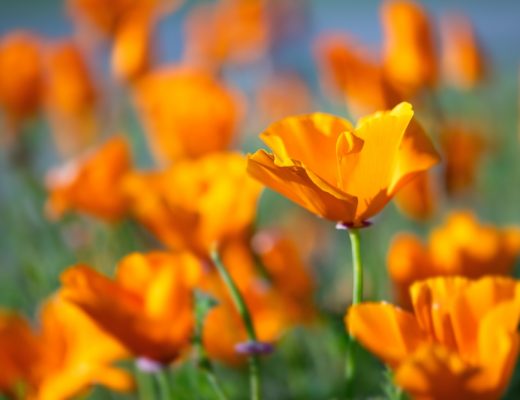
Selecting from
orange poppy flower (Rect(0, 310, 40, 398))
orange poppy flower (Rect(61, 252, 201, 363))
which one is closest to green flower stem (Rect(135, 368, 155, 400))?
orange poppy flower (Rect(0, 310, 40, 398))

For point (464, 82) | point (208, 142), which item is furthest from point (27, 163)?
point (464, 82)

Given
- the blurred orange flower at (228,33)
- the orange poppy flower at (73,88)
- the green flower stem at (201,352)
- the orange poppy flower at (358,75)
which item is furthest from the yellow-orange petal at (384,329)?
the blurred orange flower at (228,33)

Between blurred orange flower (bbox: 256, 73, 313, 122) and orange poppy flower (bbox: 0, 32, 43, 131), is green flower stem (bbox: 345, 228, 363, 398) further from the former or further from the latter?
blurred orange flower (bbox: 256, 73, 313, 122)

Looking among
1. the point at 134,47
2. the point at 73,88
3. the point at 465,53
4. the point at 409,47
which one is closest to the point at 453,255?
the point at 409,47

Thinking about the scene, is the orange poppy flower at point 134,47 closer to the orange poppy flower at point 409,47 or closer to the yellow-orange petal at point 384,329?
the orange poppy flower at point 409,47

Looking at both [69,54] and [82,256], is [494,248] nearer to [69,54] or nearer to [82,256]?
[82,256]

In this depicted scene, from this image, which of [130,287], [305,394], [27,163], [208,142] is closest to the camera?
[130,287]

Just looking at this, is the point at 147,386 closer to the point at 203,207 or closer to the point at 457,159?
the point at 203,207

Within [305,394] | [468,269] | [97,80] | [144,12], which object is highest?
[144,12]
